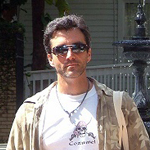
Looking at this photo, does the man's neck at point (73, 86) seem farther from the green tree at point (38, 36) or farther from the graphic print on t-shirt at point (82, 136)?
the green tree at point (38, 36)

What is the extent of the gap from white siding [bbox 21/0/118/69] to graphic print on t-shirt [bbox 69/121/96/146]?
12111mm

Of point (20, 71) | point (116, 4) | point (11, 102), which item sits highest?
point (116, 4)

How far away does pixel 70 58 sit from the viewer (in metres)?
2.81

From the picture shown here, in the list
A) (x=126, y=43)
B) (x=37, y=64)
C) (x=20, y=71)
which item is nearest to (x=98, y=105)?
(x=126, y=43)

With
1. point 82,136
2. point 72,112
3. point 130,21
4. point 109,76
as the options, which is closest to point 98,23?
point 130,21

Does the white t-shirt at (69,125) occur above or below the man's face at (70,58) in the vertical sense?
below

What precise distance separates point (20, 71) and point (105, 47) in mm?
5259

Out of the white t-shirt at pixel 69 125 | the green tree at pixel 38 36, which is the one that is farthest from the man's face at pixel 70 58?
the green tree at pixel 38 36

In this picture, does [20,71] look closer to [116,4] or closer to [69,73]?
[116,4]

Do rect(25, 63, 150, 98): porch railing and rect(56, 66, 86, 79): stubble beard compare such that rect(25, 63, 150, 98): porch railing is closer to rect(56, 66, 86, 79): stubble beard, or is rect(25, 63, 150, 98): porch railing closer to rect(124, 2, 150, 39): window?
rect(124, 2, 150, 39): window

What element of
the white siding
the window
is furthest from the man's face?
the window

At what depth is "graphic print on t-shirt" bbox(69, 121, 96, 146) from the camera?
2684mm

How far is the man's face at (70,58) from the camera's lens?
110 inches

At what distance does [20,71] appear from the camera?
33.0 ft
